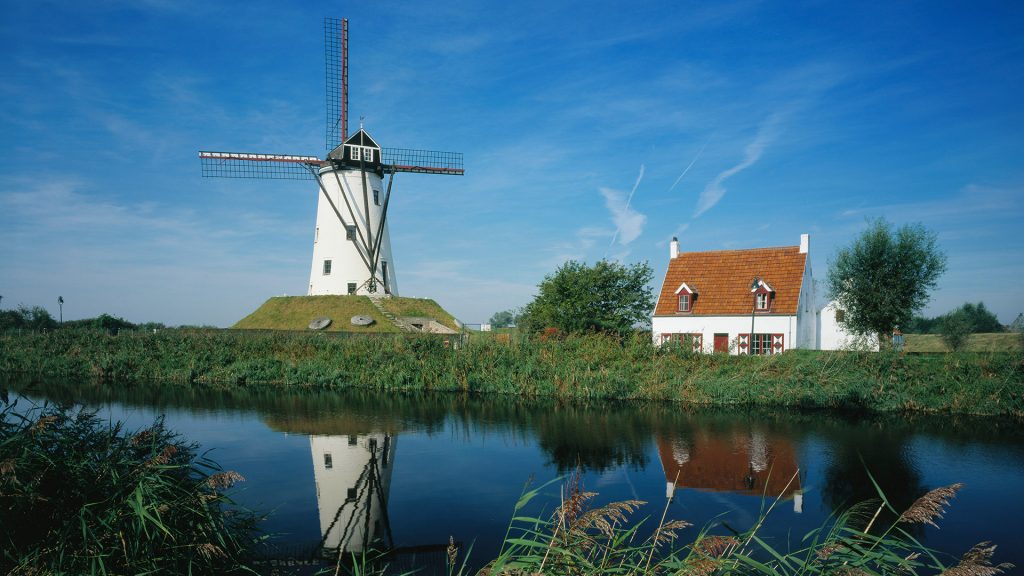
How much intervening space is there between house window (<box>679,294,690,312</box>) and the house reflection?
19.9m

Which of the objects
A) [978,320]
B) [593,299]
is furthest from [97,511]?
[978,320]

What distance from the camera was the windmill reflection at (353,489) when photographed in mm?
8023

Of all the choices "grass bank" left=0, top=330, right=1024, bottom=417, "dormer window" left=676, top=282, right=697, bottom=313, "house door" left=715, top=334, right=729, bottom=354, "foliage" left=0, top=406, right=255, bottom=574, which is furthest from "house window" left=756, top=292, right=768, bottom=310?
"foliage" left=0, top=406, right=255, bottom=574

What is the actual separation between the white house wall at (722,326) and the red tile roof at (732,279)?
339 millimetres

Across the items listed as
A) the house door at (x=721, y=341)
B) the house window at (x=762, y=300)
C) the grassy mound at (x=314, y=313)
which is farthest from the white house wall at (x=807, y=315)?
the grassy mound at (x=314, y=313)

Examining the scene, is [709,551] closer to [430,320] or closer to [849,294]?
[849,294]

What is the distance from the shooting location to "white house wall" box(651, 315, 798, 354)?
107 feet

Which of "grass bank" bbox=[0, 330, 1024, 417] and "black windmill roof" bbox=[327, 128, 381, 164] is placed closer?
"grass bank" bbox=[0, 330, 1024, 417]

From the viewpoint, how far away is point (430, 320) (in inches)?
1670

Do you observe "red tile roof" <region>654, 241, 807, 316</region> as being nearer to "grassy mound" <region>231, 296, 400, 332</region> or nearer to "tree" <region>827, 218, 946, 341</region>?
"tree" <region>827, 218, 946, 341</region>

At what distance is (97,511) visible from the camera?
564 centimetres

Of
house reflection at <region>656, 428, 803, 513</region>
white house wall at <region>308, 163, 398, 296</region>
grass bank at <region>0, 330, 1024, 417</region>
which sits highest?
white house wall at <region>308, 163, 398, 296</region>

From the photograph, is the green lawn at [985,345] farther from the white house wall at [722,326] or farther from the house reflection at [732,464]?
the house reflection at [732,464]

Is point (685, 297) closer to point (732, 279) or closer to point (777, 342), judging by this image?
point (732, 279)
